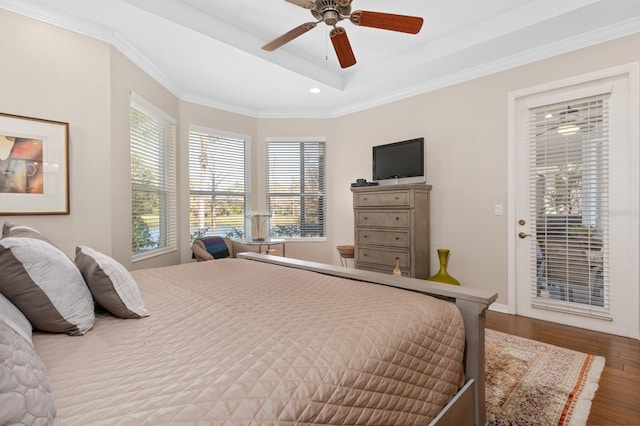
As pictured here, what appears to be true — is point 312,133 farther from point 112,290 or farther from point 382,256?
point 112,290

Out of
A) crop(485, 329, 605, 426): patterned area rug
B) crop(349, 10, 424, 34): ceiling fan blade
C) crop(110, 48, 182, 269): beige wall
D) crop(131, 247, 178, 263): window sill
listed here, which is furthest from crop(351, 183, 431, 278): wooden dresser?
crop(110, 48, 182, 269): beige wall

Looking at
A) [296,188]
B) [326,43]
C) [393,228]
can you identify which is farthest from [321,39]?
[296,188]

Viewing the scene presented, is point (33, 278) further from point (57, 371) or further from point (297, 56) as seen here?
point (297, 56)

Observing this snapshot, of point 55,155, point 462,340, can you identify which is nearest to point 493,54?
point 462,340

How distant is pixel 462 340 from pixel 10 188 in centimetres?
319

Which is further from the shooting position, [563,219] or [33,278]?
[563,219]

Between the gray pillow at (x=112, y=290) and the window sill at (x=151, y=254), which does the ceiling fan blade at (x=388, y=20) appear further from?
the window sill at (x=151, y=254)

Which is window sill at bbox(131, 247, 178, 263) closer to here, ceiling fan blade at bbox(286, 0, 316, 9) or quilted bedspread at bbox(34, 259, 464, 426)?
quilted bedspread at bbox(34, 259, 464, 426)

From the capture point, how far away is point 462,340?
137 cm

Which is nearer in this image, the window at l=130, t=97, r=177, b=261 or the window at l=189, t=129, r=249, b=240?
the window at l=130, t=97, r=177, b=261

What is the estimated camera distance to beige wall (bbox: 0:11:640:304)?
2549 millimetres

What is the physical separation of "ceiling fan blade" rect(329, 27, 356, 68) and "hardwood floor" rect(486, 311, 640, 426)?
2.70 meters

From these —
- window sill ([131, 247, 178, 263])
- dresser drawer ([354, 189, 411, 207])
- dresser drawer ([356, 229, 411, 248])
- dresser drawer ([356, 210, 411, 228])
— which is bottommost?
window sill ([131, 247, 178, 263])

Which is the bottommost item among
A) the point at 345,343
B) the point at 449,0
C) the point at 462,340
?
the point at 462,340
